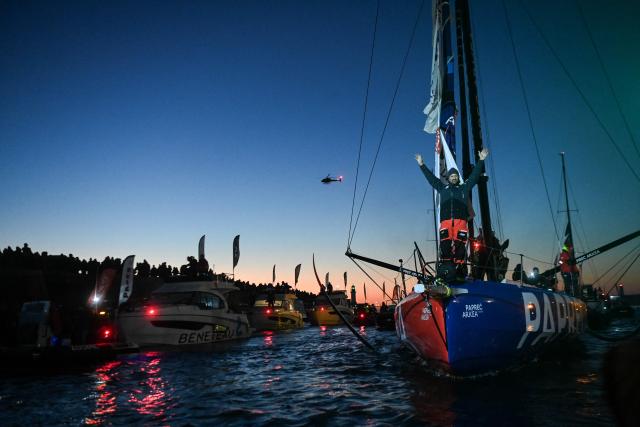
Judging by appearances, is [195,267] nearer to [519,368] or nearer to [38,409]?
[38,409]

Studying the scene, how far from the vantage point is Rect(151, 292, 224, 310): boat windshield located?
60.9ft

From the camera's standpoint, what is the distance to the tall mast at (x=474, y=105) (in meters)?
13.8

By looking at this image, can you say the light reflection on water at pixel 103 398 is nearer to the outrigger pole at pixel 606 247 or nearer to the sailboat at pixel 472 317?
the sailboat at pixel 472 317

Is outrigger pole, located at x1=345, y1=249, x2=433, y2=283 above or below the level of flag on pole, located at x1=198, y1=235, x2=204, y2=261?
below

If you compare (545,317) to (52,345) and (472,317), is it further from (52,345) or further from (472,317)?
(52,345)

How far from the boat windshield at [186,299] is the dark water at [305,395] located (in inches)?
240

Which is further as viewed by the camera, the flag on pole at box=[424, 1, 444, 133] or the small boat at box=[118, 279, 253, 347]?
the small boat at box=[118, 279, 253, 347]

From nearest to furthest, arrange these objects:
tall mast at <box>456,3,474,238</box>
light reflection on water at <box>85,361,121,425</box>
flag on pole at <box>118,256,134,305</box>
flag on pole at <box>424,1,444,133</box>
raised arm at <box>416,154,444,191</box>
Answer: light reflection on water at <box>85,361,121,425</box>
raised arm at <box>416,154,444,191</box>
flag on pole at <box>424,1,444,133</box>
tall mast at <box>456,3,474,238</box>
flag on pole at <box>118,256,134,305</box>

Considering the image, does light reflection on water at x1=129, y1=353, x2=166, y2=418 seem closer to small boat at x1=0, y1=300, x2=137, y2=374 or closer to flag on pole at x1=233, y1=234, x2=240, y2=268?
small boat at x1=0, y1=300, x2=137, y2=374

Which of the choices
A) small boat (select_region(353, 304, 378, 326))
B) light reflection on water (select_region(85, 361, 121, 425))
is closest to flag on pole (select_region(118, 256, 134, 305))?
light reflection on water (select_region(85, 361, 121, 425))

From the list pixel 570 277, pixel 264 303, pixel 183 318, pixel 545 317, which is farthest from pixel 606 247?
pixel 264 303

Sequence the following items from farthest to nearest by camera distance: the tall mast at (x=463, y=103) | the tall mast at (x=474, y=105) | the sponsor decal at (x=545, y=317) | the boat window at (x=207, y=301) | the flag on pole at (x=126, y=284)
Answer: the boat window at (x=207, y=301), the flag on pole at (x=126, y=284), the tall mast at (x=463, y=103), the tall mast at (x=474, y=105), the sponsor decal at (x=545, y=317)

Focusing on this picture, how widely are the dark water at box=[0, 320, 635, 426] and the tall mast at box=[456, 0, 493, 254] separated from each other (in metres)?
4.67

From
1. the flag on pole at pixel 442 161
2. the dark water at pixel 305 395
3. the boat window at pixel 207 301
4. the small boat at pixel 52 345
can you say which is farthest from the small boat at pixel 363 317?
the flag on pole at pixel 442 161
